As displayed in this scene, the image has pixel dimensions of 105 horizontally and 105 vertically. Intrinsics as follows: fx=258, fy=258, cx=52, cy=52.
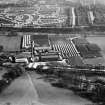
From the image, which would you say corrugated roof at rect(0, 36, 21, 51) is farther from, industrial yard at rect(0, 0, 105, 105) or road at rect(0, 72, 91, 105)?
road at rect(0, 72, 91, 105)

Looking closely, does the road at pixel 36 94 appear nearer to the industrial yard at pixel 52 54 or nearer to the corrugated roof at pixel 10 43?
the industrial yard at pixel 52 54

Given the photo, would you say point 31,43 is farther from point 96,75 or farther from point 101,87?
point 101,87

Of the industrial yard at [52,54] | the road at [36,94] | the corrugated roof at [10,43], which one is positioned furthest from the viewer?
the corrugated roof at [10,43]

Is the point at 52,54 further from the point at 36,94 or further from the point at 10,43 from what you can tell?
the point at 36,94

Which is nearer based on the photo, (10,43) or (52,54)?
(52,54)

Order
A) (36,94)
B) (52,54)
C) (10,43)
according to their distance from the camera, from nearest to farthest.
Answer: (36,94) < (52,54) < (10,43)

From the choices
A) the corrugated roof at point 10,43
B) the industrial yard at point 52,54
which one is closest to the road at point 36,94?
the industrial yard at point 52,54

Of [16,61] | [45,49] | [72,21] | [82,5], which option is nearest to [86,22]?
[72,21]

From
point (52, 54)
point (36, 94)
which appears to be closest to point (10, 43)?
point (52, 54)
